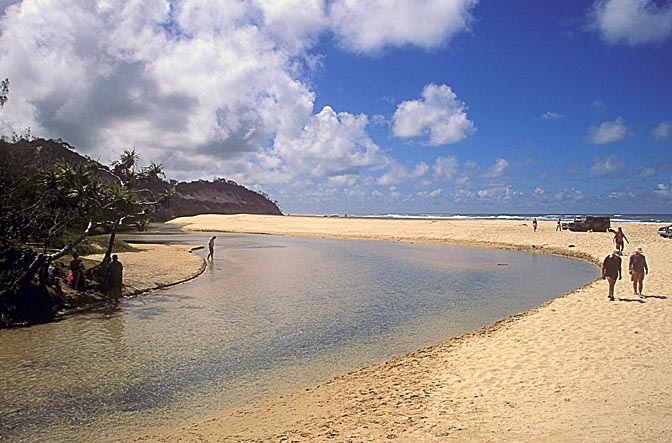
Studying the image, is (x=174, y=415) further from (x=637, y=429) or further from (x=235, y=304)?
(x=235, y=304)

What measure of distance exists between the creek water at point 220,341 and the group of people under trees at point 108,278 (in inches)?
25.6

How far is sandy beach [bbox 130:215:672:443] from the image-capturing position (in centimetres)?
671

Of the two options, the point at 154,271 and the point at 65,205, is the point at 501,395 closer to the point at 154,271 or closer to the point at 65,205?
the point at 65,205

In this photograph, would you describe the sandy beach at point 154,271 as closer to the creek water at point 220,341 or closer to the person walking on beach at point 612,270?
the creek water at point 220,341

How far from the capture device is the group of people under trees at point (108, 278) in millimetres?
18188

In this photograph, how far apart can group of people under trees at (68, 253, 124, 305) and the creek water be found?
65 cm

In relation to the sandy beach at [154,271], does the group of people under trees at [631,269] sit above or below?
above

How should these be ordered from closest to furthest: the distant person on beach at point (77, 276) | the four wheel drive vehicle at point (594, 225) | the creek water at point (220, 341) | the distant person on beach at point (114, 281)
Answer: the creek water at point (220, 341) → the distant person on beach at point (77, 276) → the distant person on beach at point (114, 281) → the four wheel drive vehicle at point (594, 225)

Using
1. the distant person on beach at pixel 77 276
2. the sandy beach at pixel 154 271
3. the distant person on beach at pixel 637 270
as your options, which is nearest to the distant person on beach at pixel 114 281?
the distant person on beach at pixel 77 276

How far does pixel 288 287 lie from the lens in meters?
23.0

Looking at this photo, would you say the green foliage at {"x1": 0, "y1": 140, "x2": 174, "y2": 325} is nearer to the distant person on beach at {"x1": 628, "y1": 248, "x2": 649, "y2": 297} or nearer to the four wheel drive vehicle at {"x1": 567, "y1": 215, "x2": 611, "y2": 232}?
the distant person on beach at {"x1": 628, "y1": 248, "x2": 649, "y2": 297}

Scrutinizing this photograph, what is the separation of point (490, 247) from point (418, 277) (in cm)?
2281

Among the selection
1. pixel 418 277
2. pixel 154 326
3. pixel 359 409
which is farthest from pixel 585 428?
pixel 418 277

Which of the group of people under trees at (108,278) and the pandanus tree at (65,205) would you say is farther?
the group of people under trees at (108,278)
